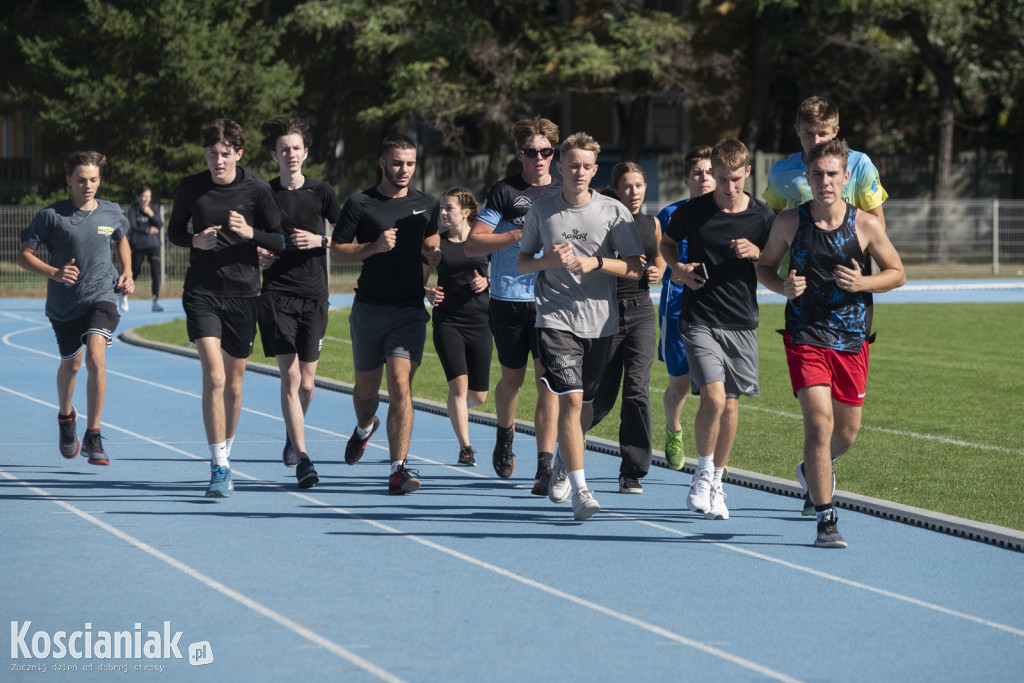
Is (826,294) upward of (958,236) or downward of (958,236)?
downward

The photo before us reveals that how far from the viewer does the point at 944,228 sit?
122ft

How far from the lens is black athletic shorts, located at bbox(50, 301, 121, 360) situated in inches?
407

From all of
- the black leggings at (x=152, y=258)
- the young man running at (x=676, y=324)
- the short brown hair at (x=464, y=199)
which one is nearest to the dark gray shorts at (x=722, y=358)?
the young man running at (x=676, y=324)

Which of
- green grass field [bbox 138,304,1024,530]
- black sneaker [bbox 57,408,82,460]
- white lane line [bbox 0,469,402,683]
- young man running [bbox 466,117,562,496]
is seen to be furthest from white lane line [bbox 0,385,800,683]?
A: green grass field [bbox 138,304,1024,530]

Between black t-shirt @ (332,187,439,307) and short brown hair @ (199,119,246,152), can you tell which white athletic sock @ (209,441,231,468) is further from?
short brown hair @ (199,119,246,152)

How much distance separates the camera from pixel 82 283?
Result: 1036 cm

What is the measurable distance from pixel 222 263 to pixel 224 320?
0.35 metres

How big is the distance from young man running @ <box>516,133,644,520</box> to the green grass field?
203cm

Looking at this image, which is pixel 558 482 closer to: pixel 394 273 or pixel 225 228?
pixel 394 273

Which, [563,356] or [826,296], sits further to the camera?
[563,356]

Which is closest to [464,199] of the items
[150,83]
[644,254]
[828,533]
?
[644,254]

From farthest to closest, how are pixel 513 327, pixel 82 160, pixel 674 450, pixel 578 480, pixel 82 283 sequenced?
pixel 82 283, pixel 82 160, pixel 674 450, pixel 513 327, pixel 578 480

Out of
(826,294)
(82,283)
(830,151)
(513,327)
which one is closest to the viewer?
(830,151)

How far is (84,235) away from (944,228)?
3021 cm
